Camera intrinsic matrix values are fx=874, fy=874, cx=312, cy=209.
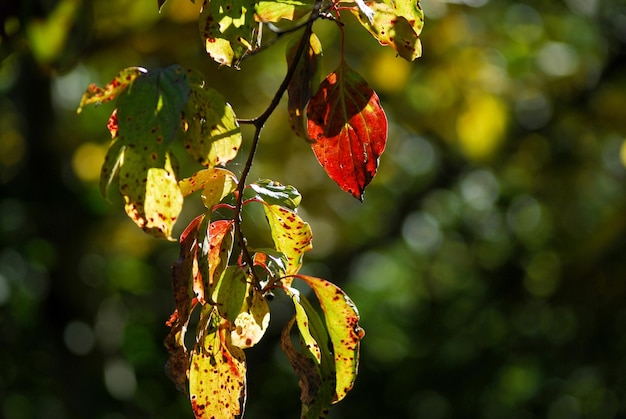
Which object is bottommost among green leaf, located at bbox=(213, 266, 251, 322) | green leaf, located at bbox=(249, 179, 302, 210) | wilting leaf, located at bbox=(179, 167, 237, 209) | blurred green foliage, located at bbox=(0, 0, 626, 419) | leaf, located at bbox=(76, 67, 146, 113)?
blurred green foliage, located at bbox=(0, 0, 626, 419)

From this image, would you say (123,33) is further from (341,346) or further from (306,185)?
(341,346)

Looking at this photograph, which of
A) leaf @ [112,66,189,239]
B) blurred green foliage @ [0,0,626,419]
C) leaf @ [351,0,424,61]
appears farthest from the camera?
blurred green foliage @ [0,0,626,419]

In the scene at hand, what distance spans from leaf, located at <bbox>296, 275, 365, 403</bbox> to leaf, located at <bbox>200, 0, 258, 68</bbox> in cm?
19

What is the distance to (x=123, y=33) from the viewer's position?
8.65 ft

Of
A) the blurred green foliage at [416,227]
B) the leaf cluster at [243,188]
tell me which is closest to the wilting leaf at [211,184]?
the leaf cluster at [243,188]

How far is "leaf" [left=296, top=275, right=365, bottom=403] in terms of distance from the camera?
0.66 m

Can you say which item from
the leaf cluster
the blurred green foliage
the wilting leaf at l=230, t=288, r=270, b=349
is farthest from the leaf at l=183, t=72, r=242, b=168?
the blurred green foliage

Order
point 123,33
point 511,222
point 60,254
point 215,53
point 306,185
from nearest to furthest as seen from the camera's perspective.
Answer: point 215,53 → point 123,33 → point 60,254 → point 306,185 → point 511,222

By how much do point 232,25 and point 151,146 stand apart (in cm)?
13

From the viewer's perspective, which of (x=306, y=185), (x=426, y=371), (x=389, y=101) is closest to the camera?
(x=389, y=101)

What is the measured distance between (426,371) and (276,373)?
745mm

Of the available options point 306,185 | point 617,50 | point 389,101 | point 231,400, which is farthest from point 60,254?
point 231,400

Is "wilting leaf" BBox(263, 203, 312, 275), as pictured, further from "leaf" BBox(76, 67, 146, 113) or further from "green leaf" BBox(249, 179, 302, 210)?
"leaf" BBox(76, 67, 146, 113)

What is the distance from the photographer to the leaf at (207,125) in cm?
60
